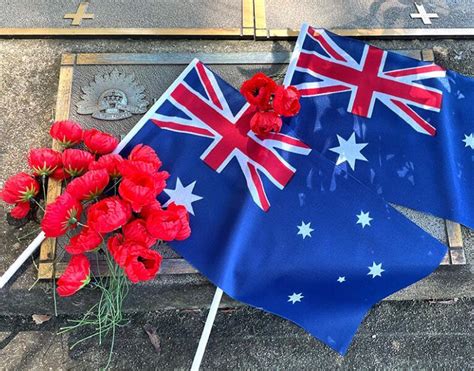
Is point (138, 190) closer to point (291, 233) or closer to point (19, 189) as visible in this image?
point (19, 189)

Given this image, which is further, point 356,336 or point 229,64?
point 229,64

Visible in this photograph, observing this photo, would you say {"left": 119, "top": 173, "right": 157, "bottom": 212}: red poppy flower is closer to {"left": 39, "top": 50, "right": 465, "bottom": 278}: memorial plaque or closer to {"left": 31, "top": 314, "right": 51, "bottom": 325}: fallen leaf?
{"left": 39, "top": 50, "right": 465, "bottom": 278}: memorial plaque

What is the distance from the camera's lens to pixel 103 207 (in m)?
2.57

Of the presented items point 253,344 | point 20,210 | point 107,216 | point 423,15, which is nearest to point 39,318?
point 20,210

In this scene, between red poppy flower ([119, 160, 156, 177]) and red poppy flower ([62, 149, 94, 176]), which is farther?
red poppy flower ([62, 149, 94, 176])

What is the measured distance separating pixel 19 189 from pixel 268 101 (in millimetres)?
1661

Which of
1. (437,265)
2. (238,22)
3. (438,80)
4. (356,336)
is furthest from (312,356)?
(238,22)

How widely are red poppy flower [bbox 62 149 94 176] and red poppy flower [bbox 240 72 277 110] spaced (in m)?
1.08

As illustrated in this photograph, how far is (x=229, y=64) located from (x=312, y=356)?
222cm

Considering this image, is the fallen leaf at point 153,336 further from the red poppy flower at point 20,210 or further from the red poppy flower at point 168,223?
the red poppy flower at point 20,210

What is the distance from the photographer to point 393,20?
12.4 feet

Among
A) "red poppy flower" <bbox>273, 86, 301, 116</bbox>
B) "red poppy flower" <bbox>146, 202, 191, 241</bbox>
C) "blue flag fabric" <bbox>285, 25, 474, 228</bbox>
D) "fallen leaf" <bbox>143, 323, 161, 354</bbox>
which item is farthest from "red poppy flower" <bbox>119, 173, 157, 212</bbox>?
"blue flag fabric" <bbox>285, 25, 474, 228</bbox>

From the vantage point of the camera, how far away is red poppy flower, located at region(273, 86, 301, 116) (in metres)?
2.93

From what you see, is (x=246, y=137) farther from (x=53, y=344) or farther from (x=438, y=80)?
(x=53, y=344)
